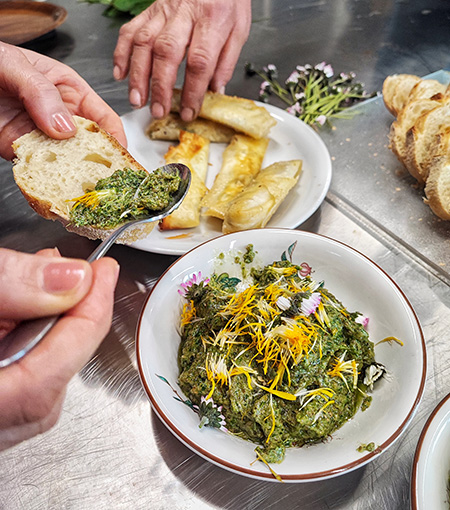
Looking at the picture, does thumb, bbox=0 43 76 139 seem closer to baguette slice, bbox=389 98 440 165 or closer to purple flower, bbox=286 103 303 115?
purple flower, bbox=286 103 303 115

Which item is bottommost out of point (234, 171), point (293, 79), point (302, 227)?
point (302, 227)

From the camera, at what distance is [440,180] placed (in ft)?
5.23

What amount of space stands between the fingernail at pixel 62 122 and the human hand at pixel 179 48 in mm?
481

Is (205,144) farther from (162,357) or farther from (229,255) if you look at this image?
(162,357)

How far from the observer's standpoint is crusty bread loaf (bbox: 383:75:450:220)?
161 centimetres

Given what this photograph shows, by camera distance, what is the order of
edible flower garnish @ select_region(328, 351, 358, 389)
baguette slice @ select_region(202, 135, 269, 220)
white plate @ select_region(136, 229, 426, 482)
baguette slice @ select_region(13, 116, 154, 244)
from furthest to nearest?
baguette slice @ select_region(202, 135, 269, 220) < baguette slice @ select_region(13, 116, 154, 244) < edible flower garnish @ select_region(328, 351, 358, 389) < white plate @ select_region(136, 229, 426, 482)

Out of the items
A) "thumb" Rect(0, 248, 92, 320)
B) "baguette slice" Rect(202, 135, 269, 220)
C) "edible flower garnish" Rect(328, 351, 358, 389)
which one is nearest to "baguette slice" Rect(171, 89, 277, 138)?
"baguette slice" Rect(202, 135, 269, 220)

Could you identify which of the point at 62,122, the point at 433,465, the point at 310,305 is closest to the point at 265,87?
the point at 62,122

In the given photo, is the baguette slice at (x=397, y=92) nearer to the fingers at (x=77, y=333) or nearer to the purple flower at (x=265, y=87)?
the purple flower at (x=265, y=87)

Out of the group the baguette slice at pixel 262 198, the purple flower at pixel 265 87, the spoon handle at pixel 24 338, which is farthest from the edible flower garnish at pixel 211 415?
the purple flower at pixel 265 87

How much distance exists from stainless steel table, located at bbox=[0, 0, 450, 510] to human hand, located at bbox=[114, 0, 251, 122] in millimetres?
446

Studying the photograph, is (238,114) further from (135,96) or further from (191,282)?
(191,282)

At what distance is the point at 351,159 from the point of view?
1970 mm

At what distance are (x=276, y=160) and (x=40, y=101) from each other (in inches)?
38.8
